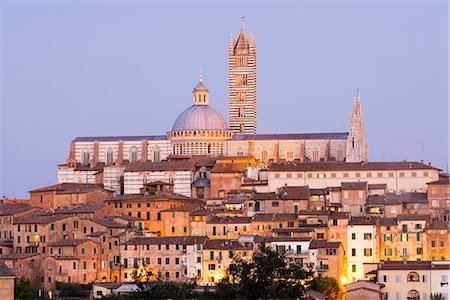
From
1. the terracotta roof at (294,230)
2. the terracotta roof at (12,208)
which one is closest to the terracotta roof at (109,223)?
the terracotta roof at (12,208)

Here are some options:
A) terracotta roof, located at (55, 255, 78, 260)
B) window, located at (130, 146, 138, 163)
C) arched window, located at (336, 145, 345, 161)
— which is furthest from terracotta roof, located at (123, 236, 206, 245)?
window, located at (130, 146, 138, 163)

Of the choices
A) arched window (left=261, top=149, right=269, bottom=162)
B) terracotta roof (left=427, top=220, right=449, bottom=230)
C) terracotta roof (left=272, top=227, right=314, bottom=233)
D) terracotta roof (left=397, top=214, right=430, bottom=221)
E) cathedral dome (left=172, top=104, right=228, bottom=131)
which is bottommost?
terracotta roof (left=272, top=227, right=314, bottom=233)

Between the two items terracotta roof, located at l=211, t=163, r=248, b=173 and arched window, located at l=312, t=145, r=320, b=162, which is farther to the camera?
arched window, located at l=312, t=145, r=320, b=162

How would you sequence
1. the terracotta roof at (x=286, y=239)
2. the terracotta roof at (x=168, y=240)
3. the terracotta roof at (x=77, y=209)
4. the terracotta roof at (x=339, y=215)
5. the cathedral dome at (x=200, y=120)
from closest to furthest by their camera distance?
the terracotta roof at (x=286, y=239), the terracotta roof at (x=168, y=240), the terracotta roof at (x=339, y=215), the terracotta roof at (x=77, y=209), the cathedral dome at (x=200, y=120)

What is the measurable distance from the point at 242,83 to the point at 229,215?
28.4m

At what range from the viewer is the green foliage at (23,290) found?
5109 cm

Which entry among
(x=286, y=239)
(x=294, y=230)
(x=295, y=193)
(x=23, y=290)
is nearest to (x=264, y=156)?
(x=295, y=193)

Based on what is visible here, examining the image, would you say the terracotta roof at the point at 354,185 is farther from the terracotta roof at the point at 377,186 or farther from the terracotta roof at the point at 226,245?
the terracotta roof at the point at 226,245

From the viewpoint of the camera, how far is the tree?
4366 centimetres

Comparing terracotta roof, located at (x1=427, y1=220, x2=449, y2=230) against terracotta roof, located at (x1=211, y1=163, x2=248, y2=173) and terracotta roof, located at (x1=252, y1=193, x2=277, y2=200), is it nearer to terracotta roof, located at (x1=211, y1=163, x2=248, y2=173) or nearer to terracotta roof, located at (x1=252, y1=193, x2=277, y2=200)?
terracotta roof, located at (x1=252, y1=193, x2=277, y2=200)

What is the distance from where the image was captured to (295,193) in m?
64.9

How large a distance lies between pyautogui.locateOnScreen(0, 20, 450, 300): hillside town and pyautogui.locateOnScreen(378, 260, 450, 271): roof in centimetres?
9

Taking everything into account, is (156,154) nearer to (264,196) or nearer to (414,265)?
(264,196)

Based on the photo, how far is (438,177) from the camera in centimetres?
6900
